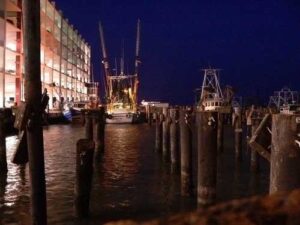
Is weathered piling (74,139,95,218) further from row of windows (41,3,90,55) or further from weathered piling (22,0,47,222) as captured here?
row of windows (41,3,90,55)

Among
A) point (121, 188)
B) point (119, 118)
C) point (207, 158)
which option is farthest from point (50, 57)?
point (207, 158)

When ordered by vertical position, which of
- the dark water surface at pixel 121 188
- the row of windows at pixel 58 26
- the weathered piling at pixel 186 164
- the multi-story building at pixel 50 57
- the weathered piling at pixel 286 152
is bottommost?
the dark water surface at pixel 121 188

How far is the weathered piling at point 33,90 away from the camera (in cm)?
734

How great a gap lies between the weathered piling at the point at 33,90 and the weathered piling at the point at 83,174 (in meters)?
2.17

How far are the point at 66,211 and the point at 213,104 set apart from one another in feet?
207

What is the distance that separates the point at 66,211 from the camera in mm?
10742

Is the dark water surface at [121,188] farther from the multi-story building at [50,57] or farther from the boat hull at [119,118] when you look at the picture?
the boat hull at [119,118]

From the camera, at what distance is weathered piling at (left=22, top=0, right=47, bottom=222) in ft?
24.1

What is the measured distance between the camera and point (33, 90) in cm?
752

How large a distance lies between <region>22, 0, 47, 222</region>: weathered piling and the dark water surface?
98.5 inches

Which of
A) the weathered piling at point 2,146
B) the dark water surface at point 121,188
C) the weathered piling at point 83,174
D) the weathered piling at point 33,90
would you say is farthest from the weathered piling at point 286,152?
the weathered piling at point 2,146

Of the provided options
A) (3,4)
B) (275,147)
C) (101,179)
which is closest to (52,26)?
(3,4)

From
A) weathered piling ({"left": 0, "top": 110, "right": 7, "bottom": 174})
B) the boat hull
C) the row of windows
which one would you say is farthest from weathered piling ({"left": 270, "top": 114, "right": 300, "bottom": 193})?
the row of windows

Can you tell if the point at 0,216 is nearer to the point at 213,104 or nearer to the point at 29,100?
the point at 29,100
